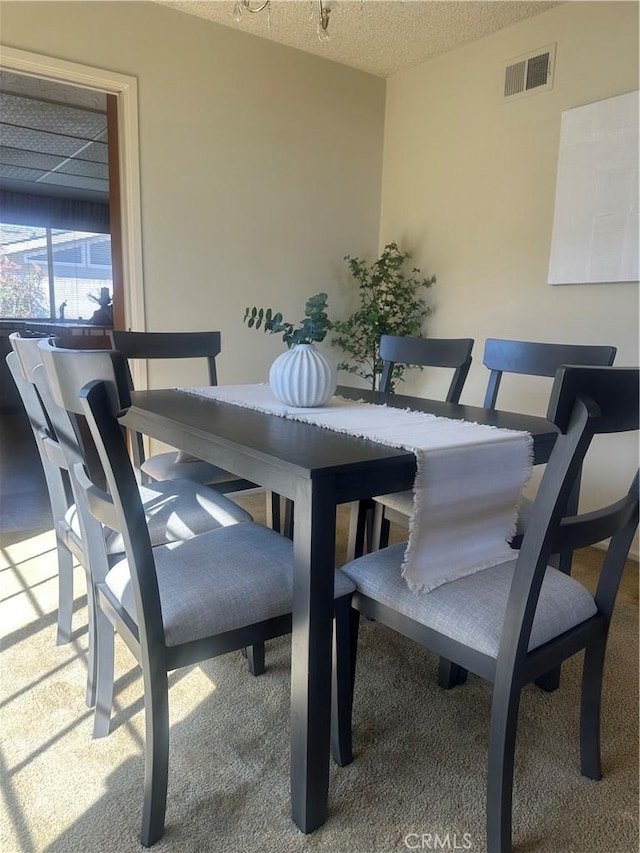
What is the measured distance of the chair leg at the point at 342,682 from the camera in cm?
127

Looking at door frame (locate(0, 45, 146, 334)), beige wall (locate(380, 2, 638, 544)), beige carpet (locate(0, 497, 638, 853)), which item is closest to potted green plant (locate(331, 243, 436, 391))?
beige wall (locate(380, 2, 638, 544))

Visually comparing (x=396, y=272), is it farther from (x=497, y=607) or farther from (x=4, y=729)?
(x=4, y=729)

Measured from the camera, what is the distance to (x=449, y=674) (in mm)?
1605

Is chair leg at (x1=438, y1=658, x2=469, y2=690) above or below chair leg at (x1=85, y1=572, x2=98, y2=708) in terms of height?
below

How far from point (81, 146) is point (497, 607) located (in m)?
5.77

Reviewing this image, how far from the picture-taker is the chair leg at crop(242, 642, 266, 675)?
64.7 inches

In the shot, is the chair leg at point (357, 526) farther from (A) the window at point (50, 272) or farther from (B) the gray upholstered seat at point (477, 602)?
(A) the window at point (50, 272)

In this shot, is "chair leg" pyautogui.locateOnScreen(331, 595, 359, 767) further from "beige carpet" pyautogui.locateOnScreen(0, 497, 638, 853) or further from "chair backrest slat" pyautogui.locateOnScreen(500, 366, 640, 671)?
"chair backrest slat" pyautogui.locateOnScreen(500, 366, 640, 671)

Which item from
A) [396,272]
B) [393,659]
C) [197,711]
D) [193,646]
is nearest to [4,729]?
[197,711]

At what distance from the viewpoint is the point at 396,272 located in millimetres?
3652

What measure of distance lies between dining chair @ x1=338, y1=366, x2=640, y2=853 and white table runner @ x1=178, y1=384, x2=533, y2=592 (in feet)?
0.15

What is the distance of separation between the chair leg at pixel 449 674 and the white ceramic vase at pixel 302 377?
834 millimetres

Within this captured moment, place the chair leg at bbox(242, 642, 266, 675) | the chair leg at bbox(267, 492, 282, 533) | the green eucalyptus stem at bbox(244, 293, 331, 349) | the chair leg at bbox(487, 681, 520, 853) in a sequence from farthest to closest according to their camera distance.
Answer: the chair leg at bbox(267, 492, 282, 533) < the chair leg at bbox(242, 642, 266, 675) < the green eucalyptus stem at bbox(244, 293, 331, 349) < the chair leg at bbox(487, 681, 520, 853)

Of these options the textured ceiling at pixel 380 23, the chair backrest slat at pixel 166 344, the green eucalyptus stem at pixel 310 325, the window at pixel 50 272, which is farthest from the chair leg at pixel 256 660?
the window at pixel 50 272
